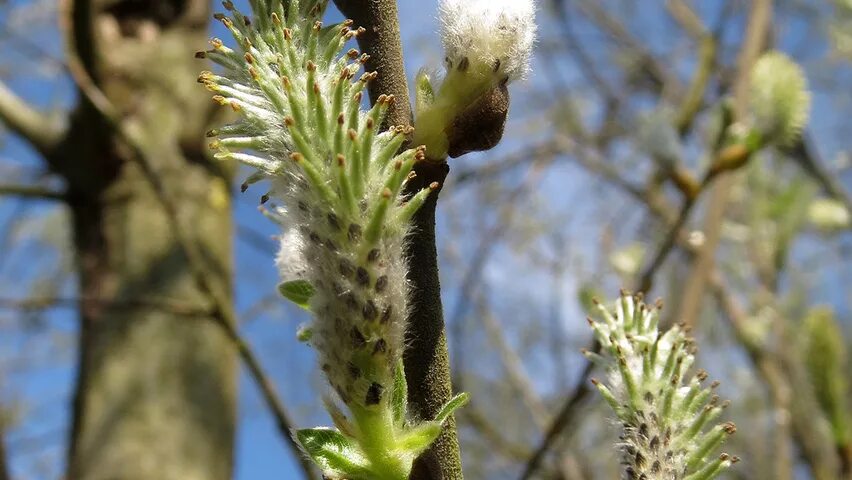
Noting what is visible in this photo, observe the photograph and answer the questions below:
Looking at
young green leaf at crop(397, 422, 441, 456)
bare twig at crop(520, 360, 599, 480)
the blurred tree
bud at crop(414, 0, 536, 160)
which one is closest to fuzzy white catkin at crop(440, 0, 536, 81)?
A: bud at crop(414, 0, 536, 160)

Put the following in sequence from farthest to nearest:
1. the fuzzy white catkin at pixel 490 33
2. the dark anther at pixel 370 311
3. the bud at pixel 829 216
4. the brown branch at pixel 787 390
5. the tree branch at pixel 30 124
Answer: the tree branch at pixel 30 124
the bud at pixel 829 216
the brown branch at pixel 787 390
the fuzzy white catkin at pixel 490 33
the dark anther at pixel 370 311

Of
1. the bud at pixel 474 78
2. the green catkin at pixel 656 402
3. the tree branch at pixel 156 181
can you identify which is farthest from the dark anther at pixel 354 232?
the tree branch at pixel 156 181

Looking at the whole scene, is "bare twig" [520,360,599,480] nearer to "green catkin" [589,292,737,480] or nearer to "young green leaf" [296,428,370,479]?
"green catkin" [589,292,737,480]

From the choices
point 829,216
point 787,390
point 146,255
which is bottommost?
point 146,255

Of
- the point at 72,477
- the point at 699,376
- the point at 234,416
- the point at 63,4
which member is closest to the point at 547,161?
the point at 234,416

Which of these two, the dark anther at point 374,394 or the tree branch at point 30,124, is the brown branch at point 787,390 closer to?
the dark anther at point 374,394

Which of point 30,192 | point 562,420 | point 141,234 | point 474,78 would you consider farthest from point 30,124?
point 474,78

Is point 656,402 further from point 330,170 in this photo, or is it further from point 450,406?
point 330,170
